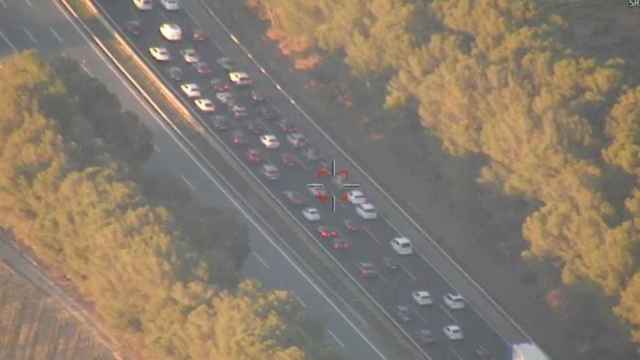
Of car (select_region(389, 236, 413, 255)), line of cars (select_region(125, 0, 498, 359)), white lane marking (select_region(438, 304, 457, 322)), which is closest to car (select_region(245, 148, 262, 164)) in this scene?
line of cars (select_region(125, 0, 498, 359))

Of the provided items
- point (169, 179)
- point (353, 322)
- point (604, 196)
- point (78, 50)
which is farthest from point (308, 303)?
point (78, 50)

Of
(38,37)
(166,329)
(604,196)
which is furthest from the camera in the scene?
(38,37)

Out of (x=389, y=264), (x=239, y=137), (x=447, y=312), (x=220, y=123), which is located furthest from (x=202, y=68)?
(x=447, y=312)

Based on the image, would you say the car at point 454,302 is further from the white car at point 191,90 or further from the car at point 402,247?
the white car at point 191,90

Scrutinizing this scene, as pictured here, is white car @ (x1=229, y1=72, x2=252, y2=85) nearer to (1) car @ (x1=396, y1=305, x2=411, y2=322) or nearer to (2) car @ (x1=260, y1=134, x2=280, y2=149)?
(2) car @ (x1=260, y1=134, x2=280, y2=149)

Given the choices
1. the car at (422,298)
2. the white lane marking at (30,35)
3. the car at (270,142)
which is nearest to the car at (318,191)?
the car at (270,142)

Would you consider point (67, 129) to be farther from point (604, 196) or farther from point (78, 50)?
point (604, 196)
